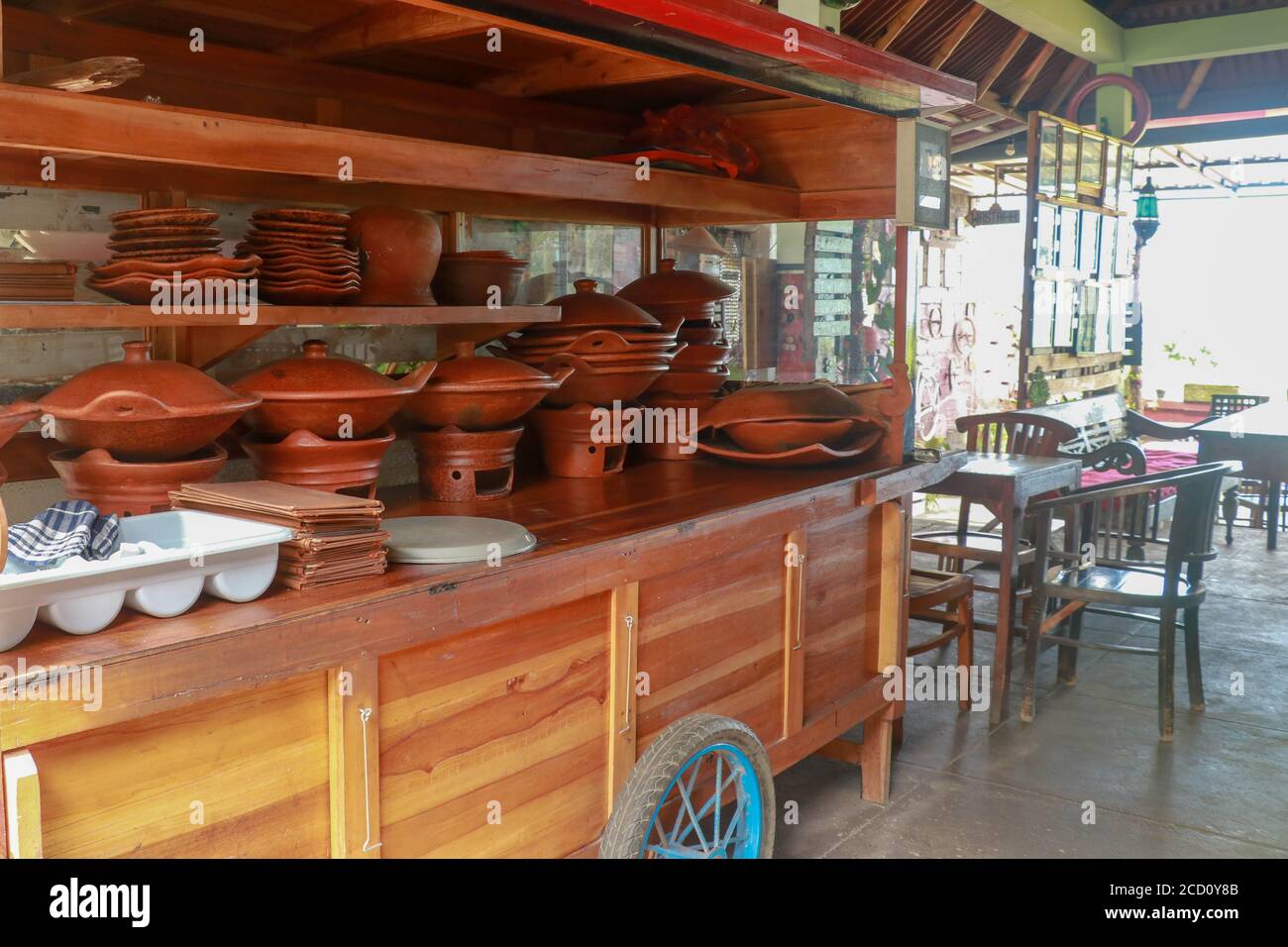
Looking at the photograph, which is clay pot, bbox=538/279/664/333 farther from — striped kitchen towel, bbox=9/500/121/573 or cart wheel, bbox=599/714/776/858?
striped kitchen towel, bbox=9/500/121/573

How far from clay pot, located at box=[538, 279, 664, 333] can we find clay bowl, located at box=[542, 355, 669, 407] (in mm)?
112

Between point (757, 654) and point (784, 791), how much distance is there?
100cm

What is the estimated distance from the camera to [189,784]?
1.73 metres

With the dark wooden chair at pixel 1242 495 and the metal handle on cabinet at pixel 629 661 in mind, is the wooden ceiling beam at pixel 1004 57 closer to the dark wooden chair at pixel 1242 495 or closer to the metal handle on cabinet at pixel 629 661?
the dark wooden chair at pixel 1242 495

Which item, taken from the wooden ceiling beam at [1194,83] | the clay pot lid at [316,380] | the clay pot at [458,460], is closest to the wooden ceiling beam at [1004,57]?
the wooden ceiling beam at [1194,83]

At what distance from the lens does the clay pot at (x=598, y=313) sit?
10.4 ft

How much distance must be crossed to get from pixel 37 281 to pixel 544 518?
1082 mm

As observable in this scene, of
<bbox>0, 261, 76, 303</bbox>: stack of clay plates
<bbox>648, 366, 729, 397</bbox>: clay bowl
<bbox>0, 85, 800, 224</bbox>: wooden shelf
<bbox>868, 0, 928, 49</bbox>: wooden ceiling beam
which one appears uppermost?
<bbox>868, 0, 928, 49</bbox>: wooden ceiling beam

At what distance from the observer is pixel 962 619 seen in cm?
448

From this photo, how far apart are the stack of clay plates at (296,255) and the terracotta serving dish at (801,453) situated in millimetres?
1369

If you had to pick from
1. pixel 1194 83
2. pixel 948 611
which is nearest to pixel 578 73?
pixel 948 611

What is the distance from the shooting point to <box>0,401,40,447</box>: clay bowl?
Answer: 176cm

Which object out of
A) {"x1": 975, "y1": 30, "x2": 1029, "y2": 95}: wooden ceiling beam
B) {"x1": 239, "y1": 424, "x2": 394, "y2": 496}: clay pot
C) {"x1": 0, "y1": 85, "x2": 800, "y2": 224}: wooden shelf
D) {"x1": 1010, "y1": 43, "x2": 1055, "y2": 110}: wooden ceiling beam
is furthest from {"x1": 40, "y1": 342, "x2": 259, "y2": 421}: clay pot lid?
{"x1": 1010, "y1": 43, "x2": 1055, "y2": 110}: wooden ceiling beam
